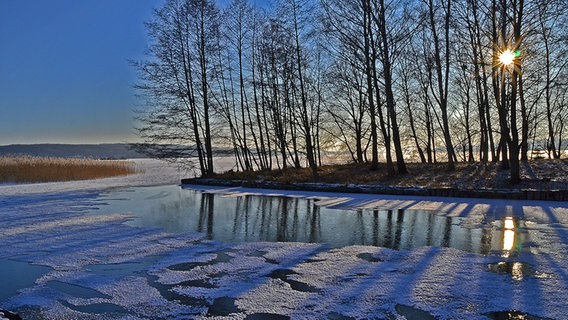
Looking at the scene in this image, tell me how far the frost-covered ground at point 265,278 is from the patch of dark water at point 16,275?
15 mm

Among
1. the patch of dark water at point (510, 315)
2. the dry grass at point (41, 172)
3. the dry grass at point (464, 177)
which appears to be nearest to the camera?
the patch of dark water at point (510, 315)

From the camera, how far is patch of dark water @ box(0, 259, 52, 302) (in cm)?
425

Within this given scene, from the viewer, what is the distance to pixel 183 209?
33.8ft

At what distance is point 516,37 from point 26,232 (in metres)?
13.5

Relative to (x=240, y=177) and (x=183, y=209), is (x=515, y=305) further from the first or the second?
(x=240, y=177)

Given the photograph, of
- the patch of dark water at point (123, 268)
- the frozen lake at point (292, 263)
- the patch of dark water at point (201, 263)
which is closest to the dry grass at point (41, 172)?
the frozen lake at point (292, 263)

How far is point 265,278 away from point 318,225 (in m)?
3.35

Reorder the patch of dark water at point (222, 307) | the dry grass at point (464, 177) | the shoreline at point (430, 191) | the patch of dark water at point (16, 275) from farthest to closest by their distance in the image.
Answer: the dry grass at point (464, 177)
the shoreline at point (430, 191)
the patch of dark water at point (16, 275)
the patch of dark water at point (222, 307)

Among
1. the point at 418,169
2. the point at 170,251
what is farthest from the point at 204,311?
the point at 418,169

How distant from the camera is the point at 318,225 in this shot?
7.73 meters

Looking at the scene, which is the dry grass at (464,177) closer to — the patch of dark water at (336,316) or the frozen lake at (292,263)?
the frozen lake at (292,263)

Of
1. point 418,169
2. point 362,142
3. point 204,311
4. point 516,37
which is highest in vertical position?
point 516,37

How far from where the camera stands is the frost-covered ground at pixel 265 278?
3.57 meters

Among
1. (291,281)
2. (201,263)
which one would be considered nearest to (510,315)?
(291,281)
